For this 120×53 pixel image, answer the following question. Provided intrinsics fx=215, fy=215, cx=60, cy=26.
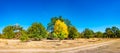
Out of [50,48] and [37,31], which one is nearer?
[50,48]

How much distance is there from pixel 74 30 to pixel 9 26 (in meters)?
35.2

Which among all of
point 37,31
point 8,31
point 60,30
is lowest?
point 37,31

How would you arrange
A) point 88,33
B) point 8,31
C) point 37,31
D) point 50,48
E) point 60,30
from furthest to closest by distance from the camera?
1. point 88,33
2. point 8,31
3. point 60,30
4. point 37,31
5. point 50,48

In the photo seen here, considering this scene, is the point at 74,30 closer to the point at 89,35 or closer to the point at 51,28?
the point at 51,28

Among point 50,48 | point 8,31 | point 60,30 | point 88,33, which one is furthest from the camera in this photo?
point 88,33

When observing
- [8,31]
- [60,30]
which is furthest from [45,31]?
[8,31]

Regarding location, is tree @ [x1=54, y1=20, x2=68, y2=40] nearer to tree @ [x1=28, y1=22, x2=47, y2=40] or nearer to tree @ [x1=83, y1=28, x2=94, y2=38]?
tree @ [x1=28, y1=22, x2=47, y2=40]

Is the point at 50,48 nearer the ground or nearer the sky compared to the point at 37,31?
nearer the ground

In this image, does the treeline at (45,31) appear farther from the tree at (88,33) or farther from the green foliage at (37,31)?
the tree at (88,33)

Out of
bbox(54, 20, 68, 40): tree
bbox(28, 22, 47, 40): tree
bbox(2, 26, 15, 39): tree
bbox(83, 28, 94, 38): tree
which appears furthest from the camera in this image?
bbox(83, 28, 94, 38): tree

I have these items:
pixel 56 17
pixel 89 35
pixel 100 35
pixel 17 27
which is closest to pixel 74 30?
pixel 56 17

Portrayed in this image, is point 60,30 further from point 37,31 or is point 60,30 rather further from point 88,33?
point 88,33

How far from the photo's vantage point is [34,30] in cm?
9169

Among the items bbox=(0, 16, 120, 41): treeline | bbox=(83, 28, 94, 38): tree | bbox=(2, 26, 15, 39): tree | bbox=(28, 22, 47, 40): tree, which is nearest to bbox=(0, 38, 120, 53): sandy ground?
bbox=(0, 16, 120, 41): treeline
